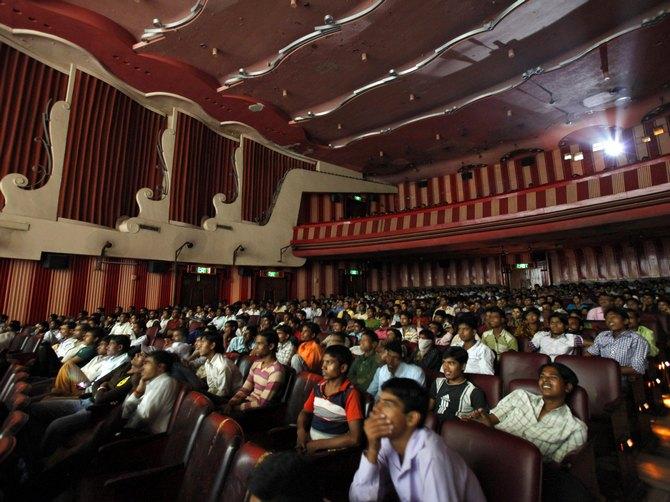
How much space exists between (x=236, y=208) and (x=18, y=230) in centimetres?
490

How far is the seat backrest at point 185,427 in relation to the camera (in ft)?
5.56

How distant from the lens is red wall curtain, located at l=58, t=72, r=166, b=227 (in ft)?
25.4

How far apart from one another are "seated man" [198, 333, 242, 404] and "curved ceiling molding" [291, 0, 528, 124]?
6633 millimetres

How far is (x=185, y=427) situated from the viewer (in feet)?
5.95

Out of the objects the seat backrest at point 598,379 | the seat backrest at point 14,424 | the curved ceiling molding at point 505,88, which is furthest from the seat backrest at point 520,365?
the curved ceiling molding at point 505,88

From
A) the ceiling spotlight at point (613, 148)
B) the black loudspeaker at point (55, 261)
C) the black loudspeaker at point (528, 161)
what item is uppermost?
the black loudspeaker at point (528, 161)

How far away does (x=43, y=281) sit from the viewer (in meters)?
7.23

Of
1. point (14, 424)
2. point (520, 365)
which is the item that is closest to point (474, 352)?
point (520, 365)

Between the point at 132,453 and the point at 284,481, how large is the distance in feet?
4.34

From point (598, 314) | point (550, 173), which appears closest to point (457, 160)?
point (550, 173)

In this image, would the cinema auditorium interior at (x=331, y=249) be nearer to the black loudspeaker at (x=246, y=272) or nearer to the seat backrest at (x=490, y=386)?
the seat backrest at (x=490, y=386)

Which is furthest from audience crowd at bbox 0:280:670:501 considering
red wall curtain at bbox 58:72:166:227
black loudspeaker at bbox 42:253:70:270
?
red wall curtain at bbox 58:72:166:227

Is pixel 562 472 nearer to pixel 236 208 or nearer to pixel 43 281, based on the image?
pixel 43 281

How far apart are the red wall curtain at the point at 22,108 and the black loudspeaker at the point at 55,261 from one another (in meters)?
1.16
